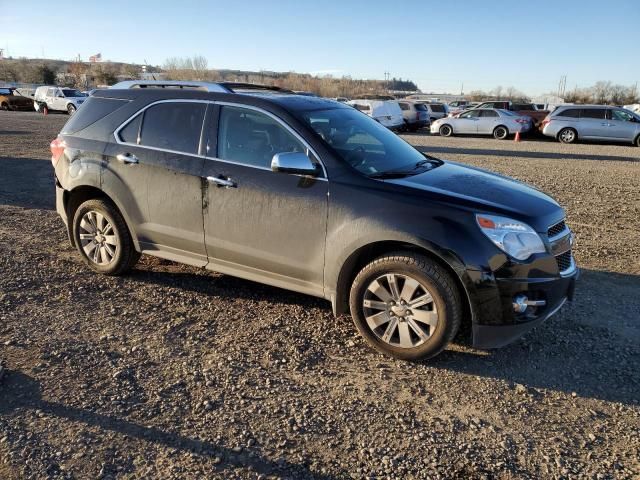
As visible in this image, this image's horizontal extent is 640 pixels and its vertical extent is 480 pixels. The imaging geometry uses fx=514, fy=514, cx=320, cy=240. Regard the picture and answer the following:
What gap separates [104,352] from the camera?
3766mm

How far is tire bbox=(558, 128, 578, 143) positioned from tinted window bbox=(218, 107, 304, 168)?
70.8 ft

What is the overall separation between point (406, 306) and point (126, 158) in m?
2.91

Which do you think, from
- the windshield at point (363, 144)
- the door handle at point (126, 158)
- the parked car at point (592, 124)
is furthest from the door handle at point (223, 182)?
the parked car at point (592, 124)

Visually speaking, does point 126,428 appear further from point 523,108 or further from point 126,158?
point 523,108

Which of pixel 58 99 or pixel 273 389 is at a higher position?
pixel 58 99

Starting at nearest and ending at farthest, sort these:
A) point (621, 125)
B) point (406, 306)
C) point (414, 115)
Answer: point (406, 306), point (621, 125), point (414, 115)

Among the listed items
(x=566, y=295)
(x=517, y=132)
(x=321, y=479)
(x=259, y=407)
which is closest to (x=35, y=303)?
(x=259, y=407)

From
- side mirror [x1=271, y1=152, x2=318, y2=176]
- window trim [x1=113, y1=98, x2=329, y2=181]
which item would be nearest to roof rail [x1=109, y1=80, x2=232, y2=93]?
window trim [x1=113, y1=98, x2=329, y2=181]

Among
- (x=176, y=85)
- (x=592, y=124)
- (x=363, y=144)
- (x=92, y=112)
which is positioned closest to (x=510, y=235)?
(x=363, y=144)

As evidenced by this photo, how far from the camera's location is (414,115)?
1099 inches

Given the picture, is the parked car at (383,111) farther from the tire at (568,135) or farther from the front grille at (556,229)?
the front grille at (556,229)

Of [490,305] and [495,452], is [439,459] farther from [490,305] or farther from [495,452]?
[490,305]

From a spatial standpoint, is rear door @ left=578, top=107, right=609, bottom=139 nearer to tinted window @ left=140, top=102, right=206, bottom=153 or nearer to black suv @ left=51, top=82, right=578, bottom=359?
black suv @ left=51, top=82, right=578, bottom=359

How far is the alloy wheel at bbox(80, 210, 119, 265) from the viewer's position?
509cm
